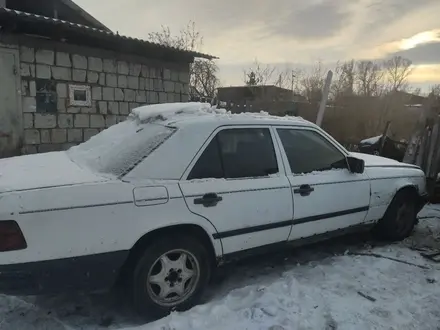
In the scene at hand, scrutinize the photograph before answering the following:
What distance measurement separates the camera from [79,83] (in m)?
8.07

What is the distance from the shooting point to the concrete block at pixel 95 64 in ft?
26.9

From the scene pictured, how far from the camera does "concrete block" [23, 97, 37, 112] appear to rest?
7.36 metres

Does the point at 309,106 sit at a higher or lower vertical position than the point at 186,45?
lower

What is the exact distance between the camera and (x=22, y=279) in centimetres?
250

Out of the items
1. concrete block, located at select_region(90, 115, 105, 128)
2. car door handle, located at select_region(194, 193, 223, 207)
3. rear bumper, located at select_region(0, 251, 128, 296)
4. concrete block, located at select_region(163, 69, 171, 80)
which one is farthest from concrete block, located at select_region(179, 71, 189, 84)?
rear bumper, located at select_region(0, 251, 128, 296)

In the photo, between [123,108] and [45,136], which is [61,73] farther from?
[123,108]

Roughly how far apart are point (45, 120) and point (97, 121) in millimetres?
1110

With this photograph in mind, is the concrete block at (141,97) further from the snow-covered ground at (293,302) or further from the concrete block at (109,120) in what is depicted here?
the snow-covered ground at (293,302)

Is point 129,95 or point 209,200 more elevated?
point 129,95

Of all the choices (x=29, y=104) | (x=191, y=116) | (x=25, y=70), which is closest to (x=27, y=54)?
(x=25, y=70)

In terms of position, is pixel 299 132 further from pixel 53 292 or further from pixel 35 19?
pixel 35 19

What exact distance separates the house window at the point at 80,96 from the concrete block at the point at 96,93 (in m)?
0.09

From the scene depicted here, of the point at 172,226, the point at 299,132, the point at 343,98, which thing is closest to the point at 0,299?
the point at 172,226

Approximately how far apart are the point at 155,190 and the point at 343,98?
18698mm
